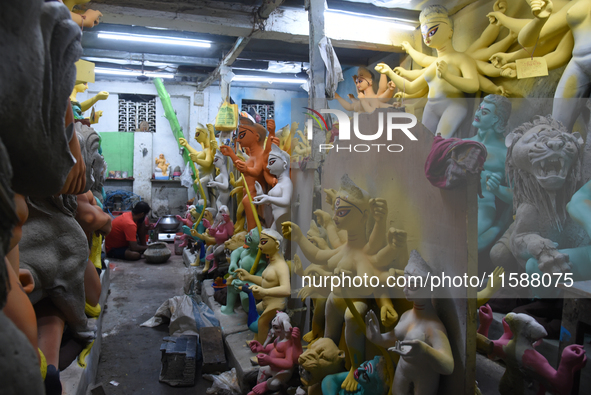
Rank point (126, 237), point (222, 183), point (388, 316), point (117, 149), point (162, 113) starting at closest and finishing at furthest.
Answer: point (388, 316), point (222, 183), point (126, 237), point (117, 149), point (162, 113)

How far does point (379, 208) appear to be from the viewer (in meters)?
1.76

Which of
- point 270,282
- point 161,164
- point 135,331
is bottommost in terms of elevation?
point 135,331

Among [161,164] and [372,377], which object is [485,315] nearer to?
[372,377]

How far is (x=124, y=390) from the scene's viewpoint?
120 inches

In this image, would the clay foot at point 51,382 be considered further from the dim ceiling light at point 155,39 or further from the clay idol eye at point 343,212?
the dim ceiling light at point 155,39

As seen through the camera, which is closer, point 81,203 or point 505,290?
point 81,203

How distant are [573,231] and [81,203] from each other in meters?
2.66

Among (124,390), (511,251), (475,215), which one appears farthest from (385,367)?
(124,390)

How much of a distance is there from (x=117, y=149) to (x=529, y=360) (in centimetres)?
983

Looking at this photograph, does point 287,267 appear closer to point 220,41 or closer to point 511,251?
point 511,251

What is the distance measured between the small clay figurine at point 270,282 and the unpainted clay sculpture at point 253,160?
0.94m

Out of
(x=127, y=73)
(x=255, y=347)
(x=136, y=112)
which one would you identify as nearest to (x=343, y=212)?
(x=255, y=347)

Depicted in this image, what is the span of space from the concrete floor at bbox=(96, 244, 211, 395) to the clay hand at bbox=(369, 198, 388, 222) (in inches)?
87.6

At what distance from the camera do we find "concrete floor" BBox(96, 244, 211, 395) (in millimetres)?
3148
